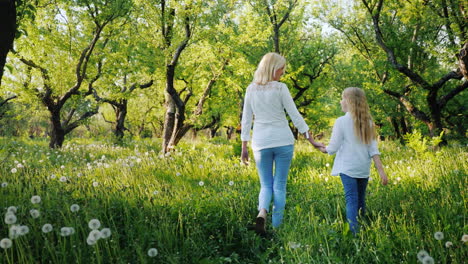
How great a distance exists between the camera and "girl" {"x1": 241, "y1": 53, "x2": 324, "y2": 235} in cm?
384

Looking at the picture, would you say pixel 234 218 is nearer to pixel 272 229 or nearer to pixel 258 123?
pixel 272 229

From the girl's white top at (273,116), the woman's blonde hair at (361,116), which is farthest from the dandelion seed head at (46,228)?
the woman's blonde hair at (361,116)

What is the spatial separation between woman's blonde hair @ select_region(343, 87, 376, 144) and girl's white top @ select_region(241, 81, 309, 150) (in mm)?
600

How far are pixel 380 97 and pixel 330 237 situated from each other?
15.3 m

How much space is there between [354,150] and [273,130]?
1.00 meters

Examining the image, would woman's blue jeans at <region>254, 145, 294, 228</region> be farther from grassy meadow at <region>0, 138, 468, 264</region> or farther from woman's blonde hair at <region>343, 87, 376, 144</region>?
woman's blonde hair at <region>343, 87, 376, 144</region>

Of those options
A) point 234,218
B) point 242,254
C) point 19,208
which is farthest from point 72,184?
point 242,254

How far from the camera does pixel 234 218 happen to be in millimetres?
4039

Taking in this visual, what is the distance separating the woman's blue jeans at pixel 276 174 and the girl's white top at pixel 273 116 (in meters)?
0.09

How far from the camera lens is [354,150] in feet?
12.5

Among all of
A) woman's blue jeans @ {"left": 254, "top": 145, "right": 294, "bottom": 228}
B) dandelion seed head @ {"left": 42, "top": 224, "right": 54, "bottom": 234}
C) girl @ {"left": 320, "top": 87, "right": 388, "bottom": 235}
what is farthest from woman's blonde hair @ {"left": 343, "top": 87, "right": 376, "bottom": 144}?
dandelion seed head @ {"left": 42, "top": 224, "right": 54, "bottom": 234}

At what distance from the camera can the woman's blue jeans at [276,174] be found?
3854 millimetres

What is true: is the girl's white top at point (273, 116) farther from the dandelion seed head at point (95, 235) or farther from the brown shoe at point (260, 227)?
the dandelion seed head at point (95, 235)

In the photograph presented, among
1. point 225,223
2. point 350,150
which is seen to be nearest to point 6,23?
point 225,223
